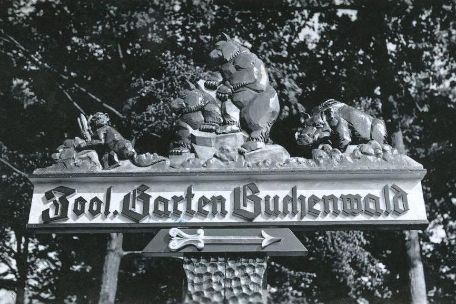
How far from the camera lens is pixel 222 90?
7.07 m

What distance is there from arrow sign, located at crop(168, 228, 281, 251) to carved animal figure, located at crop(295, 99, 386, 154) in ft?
4.67

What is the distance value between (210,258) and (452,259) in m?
16.2

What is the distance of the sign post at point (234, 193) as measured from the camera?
20.4ft

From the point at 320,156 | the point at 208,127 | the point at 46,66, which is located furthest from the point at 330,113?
the point at 46,66

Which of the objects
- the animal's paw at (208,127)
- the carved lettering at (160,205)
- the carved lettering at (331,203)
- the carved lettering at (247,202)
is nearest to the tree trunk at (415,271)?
the carved lettering at (331,203)

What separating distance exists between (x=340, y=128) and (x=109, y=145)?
2.92 meters

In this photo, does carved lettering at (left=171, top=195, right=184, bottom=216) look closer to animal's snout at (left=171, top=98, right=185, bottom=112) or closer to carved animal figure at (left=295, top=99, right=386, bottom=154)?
animal's snout at (left=171, top=98, right=185, bottom=112)

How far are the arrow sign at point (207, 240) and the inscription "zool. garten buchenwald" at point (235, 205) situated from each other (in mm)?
224

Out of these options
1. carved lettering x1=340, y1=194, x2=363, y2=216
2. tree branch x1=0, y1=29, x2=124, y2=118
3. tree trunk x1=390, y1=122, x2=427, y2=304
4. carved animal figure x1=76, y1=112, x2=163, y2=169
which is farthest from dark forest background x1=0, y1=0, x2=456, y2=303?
carved lettering x1=340, y1=194, x2=363, y2=216

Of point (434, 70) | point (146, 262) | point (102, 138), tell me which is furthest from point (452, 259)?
point (102, 138)

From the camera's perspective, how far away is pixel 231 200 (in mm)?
6434

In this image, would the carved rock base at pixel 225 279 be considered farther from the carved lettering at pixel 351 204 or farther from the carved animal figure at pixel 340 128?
the carved animal figure at pixel 340 128

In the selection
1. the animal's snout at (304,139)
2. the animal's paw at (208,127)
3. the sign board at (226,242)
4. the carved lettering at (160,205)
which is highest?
the animal's paw at (208,127)

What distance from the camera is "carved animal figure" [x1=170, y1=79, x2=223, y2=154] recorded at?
6.89m
